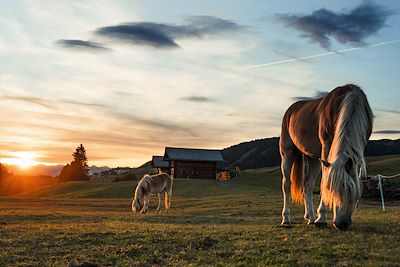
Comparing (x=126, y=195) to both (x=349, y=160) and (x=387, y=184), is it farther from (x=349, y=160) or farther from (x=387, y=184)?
(x=349, y=160)

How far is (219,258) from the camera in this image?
8.11 metres

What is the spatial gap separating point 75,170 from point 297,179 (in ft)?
324

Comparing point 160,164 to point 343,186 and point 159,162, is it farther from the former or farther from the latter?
point 343,186

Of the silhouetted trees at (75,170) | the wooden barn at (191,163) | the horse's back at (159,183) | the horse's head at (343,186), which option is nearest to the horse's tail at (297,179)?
the horse's head at (343,186)

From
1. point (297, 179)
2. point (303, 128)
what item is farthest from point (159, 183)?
point (303, 128)

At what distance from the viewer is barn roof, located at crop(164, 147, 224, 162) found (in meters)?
83.3

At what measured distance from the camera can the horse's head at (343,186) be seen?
8.79 m

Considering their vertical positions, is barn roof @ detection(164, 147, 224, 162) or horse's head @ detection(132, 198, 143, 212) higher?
barn roof @ detection(164, 147, 224, 162)

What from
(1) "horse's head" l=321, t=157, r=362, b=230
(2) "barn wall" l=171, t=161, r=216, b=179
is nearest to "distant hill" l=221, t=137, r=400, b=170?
(2) "barn wall" l=171, t=161, r=216, b=179

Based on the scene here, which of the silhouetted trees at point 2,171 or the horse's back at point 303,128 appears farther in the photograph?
the silhouetted trees at point 2,171

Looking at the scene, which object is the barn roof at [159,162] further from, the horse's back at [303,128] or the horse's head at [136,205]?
the horse's back at [303,128]

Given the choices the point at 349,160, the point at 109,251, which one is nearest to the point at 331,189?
the point at 349,160

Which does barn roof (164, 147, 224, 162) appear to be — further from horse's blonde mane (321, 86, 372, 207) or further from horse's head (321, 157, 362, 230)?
horse's head (321, 157, 362, 230)

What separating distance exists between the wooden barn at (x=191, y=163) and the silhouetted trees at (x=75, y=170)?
95.9ft
